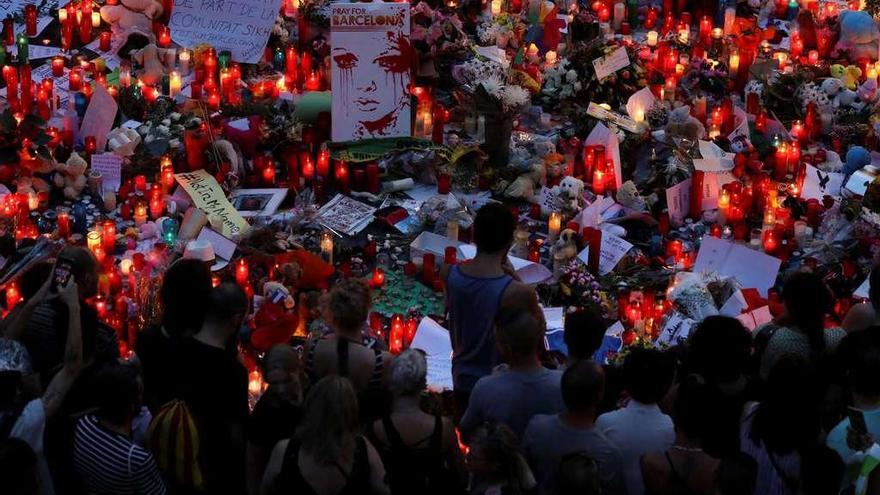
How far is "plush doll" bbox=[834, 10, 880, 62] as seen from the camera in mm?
11570

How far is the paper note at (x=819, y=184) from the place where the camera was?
9.70 m

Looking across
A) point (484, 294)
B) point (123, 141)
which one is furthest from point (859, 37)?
point (484, 294)

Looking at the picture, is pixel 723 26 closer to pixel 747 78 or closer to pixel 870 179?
pixel 747 78

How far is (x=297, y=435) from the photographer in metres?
5.02

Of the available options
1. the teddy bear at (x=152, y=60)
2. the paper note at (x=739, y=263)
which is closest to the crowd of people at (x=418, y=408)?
the paper note at (x=739, y=263)

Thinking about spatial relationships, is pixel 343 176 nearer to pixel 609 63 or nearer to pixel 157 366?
pixel 609 63

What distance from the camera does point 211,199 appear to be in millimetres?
9258

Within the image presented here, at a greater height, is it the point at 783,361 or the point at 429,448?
the point at 783,361

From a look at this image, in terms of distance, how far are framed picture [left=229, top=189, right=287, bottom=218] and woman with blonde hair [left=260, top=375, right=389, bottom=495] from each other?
439 cm

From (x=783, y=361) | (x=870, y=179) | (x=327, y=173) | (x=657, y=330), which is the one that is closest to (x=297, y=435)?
(x=783, y=361)

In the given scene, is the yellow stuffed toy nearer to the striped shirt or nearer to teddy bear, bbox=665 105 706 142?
teddy bear, bbox=665 105 706 142

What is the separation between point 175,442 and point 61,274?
3.45ft

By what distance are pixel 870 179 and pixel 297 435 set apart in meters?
5.58

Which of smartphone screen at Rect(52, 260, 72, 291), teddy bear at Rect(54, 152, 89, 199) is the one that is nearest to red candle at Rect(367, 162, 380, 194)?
Answer: teddy bear at Rect(54, 152, 89, 199)
